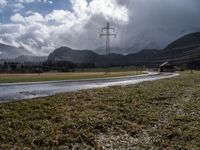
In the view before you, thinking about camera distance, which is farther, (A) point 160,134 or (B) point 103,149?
(A) point 160,134

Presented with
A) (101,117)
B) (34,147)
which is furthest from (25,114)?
(34,147)

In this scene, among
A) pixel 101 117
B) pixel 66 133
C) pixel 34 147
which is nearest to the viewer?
pixel 34 147

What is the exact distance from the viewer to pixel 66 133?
11047 millimetres

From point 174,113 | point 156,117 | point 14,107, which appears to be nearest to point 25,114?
point 14,107

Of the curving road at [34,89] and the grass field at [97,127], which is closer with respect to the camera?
the grass field at [97,127]

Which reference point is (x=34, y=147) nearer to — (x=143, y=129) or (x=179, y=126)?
(x=143, y=129)

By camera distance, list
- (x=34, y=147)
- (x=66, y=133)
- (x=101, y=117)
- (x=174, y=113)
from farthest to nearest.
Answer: (x=174, y=113) → (x=101, y=117) → (x=66, y=133) → (x=34, y=147)

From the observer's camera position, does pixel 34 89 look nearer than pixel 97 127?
No

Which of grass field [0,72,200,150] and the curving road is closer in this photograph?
grass field [0,72,200,150]

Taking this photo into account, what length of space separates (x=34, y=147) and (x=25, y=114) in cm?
499

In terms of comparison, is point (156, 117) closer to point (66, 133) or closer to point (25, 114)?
point (66, 133)

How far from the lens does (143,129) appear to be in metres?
12.1

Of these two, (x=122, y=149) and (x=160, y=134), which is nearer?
(x=122, y=149)

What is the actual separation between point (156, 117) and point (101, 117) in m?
2.53
